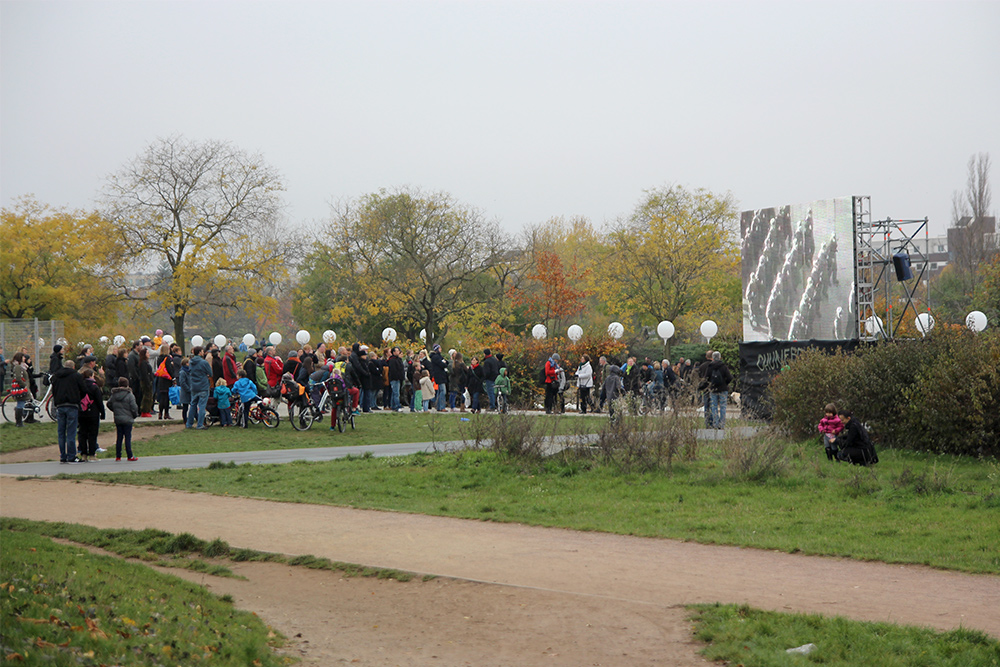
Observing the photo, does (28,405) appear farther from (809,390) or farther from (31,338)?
(809,390)

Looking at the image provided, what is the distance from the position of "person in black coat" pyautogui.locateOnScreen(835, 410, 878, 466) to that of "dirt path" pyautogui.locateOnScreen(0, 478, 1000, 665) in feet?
19.0

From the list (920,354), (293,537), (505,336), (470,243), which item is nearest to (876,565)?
(293,537)

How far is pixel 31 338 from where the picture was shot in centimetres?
2869

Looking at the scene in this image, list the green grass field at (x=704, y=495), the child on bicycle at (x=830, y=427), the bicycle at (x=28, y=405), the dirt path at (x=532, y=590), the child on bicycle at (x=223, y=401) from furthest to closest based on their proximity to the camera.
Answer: the bicycle at (x=28, y=405) < the child on bicycle at (x=223, y=401) < the child on bicycle at (x=830, y=427) < the green grass field at (x=704, y=495) < the dirt path at (x=532, y=590)

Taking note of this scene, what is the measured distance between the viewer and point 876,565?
8312mm

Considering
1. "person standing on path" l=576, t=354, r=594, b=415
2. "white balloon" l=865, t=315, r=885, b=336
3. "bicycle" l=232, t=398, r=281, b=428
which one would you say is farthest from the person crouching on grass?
"white balloon" l=865, t=315, r=885, b=336

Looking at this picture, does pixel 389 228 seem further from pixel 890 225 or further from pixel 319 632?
pixel 319 632

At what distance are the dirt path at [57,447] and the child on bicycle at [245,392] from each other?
1543mm

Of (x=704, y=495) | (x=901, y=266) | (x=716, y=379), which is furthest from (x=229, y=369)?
(x=901, y=266)

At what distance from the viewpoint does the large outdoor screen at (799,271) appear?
27297 millimetres

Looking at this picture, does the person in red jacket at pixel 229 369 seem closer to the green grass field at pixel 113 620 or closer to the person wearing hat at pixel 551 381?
the person wearing hat at pixel 551 381

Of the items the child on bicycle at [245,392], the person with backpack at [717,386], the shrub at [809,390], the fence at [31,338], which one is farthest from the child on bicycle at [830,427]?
the fence at [31,338]

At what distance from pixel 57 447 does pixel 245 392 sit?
13.5 feet

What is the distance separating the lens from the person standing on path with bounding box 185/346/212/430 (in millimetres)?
20656
